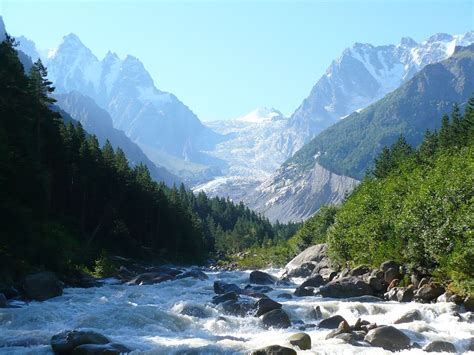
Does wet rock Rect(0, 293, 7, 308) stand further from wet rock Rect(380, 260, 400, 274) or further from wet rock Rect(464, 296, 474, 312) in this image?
wet rock Rect(380, 260, 400, 274)

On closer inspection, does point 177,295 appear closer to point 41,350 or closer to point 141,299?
point 141,299

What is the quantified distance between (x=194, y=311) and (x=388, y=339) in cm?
1249

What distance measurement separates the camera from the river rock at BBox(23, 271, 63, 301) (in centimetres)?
3194

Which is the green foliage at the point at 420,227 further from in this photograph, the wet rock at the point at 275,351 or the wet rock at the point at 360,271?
the wet rock at the point at 275,351

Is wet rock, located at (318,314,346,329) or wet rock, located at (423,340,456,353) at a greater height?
wet rock, located at (318,314,346,329)

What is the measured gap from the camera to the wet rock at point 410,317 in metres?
29.1

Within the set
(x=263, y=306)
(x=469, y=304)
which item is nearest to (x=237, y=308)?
(x=263, y=306)

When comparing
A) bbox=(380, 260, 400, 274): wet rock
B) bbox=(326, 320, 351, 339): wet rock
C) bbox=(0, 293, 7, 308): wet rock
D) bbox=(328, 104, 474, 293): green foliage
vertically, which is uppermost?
bbox=(328, 104, 474, 293): green foliage

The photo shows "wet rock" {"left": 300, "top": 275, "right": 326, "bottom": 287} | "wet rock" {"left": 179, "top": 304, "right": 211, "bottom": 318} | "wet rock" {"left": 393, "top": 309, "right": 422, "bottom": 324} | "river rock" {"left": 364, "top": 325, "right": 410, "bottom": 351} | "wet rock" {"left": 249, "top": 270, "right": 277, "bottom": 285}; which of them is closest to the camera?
"river rock" {"left": 364, "top": 325, "right": 410, "bottom": 351}

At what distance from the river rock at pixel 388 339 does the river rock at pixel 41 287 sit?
812 inches

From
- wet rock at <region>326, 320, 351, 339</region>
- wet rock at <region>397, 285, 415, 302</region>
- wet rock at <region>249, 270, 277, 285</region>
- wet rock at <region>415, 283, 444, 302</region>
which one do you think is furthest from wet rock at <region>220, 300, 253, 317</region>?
wet rock at <region>249, 270, 277, 285</region>

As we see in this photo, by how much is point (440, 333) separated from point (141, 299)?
68.5 feet

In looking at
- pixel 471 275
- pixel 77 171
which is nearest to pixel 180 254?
pixel 77 171

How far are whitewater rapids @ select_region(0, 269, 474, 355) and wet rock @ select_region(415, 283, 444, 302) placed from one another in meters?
2.15
